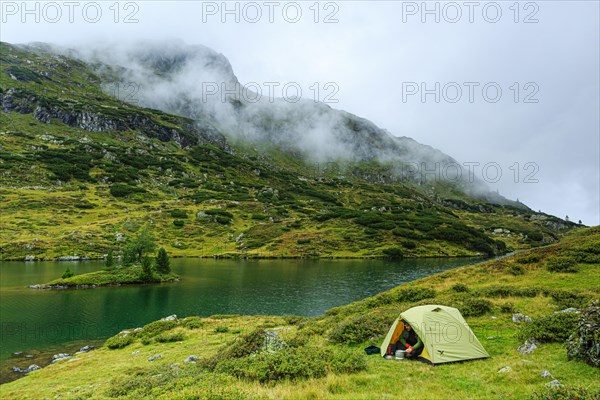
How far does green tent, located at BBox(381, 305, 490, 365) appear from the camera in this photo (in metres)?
16.5

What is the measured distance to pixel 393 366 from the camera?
611 inches

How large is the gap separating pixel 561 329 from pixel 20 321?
187 feet

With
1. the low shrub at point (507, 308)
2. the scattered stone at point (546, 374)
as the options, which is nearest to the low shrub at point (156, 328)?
the low shrub at point (507, 308)

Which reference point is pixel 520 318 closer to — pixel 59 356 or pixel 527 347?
pixel 527 347

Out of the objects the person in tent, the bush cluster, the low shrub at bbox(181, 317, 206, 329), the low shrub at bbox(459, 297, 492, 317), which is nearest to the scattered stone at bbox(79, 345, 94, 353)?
the low shrub at bbox(181, 317, 206, 329)

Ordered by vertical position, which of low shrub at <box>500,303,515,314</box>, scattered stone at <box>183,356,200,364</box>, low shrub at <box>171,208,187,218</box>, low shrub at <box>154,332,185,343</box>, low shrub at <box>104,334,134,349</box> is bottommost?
low shrub at <box>104,334,134,349</box>

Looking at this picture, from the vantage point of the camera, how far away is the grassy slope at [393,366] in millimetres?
11672

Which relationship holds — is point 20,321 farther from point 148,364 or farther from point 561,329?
point 561,329

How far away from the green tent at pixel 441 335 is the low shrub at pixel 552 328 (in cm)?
269

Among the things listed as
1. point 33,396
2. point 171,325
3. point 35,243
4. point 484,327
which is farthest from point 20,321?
point 35,243

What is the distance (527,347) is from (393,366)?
22.3ft

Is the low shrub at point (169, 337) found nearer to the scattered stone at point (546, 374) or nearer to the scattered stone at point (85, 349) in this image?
the scattered stone at point (85, 349)

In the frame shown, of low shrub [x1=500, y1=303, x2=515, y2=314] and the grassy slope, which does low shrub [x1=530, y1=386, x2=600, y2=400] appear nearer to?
the grassy slope

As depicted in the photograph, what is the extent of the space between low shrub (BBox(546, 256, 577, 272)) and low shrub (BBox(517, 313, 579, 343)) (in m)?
20.0
